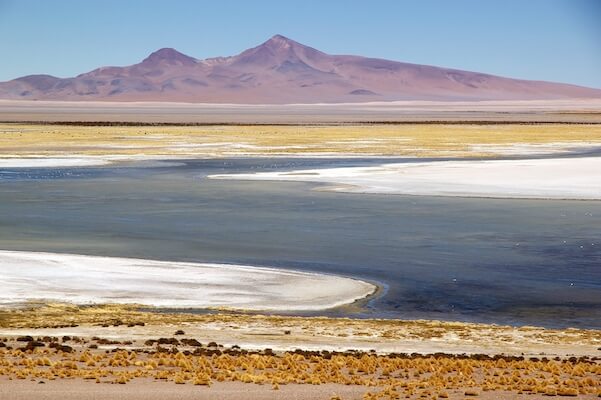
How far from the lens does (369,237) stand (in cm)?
2661

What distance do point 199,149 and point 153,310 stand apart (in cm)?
4715

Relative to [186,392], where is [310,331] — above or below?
below

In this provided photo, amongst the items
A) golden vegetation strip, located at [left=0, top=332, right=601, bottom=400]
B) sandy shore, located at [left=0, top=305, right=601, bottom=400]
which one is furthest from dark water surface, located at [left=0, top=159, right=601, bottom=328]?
golden vegetation strip, located at [left=0, top=332, right=601, bottom=400]

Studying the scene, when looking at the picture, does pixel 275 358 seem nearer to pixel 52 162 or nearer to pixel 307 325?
pixel 307 325

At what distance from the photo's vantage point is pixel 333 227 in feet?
93.2

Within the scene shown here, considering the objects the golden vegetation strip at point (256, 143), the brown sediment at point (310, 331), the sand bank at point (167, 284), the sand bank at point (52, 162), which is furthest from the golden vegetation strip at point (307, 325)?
the golden vegetation strip at point (256, 143)

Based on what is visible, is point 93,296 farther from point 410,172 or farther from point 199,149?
point 199,149

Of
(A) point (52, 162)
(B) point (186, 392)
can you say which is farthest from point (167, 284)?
(A) point (52, 162)

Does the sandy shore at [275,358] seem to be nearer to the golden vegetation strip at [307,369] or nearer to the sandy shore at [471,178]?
the golden vegetation strip at [307,369]

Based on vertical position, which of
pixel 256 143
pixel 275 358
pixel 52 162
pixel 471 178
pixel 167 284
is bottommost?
pixel 167 284

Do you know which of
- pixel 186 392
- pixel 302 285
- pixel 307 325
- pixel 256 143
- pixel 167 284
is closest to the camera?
pixel 186 392

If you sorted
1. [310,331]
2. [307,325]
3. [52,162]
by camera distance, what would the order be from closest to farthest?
[310,331] < [307,325] < [52,162]

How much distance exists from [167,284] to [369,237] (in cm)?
757

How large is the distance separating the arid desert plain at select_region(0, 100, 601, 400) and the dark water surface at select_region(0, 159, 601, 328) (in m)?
0.08
